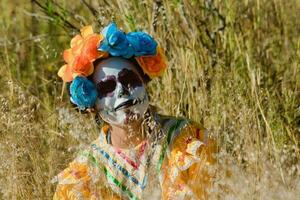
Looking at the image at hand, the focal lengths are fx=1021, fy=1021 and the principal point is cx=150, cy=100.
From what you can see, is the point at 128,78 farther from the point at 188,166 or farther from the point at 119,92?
the point at 188,166

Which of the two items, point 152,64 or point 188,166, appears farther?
point 152,64

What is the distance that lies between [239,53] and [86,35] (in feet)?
3.01

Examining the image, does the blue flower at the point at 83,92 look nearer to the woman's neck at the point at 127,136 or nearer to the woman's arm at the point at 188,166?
the woman's neck at the point at 127,136

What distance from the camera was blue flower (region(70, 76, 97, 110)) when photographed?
3.43m

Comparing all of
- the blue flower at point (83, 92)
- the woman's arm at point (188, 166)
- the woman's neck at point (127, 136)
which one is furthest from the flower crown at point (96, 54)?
the woman's arm at point (188, 166)

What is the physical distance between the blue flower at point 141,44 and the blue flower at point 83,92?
0.20 meters

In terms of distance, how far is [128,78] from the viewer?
3461mm

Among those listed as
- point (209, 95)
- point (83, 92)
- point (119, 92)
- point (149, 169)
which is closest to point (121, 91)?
point (119, 92)

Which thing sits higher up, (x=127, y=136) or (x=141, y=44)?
(x=141, y=44)

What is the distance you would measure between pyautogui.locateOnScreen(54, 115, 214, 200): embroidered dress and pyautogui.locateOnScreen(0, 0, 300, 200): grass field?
3.0 inches

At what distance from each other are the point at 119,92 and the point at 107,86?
5 centimetres

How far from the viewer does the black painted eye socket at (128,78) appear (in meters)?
3.45

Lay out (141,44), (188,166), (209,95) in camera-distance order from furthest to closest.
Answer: (209,95), (141,44), (188,166)

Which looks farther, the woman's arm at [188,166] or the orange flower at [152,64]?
the orange flower at [152,64]
